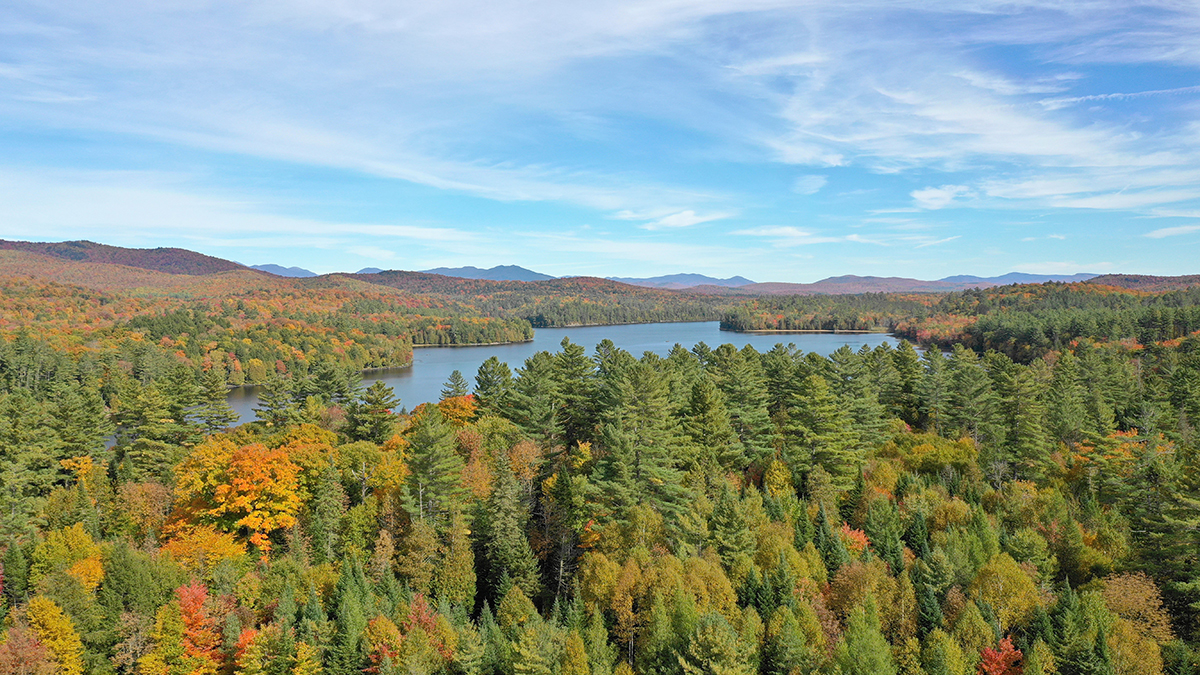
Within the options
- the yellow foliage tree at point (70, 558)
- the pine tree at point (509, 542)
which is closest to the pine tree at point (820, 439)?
the pine tree at point (509, 542)

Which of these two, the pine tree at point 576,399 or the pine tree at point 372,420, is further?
the pine tree at point 372,420

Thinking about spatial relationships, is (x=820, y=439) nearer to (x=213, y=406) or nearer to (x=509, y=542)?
(x=509, y=542)

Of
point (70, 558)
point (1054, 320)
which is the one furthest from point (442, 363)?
point (1054, 320)

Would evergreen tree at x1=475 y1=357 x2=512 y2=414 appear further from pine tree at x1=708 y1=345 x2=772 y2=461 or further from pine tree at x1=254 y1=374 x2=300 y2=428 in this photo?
pine tree at x1=708 y1=345 x2=772 y2=461

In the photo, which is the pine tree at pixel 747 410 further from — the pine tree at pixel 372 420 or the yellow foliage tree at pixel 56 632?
the yellow foliage tree at pixel 56 632

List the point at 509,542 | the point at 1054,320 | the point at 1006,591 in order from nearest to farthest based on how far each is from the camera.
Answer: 1. the point at 1006,591
2. the point at 509,542
3. the point at 1054,320

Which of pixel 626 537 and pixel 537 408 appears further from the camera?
pixel 537 408

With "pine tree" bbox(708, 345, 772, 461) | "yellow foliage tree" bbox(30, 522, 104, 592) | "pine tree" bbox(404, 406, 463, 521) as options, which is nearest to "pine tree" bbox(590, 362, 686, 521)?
"pine tree" bbox(708, 345, 772, 461)

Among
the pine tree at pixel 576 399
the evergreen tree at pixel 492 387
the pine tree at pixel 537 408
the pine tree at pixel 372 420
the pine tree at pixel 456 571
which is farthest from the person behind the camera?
the evergreen tree at pixel 492 387

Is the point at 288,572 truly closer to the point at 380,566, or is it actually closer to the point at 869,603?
the point at 380,566
